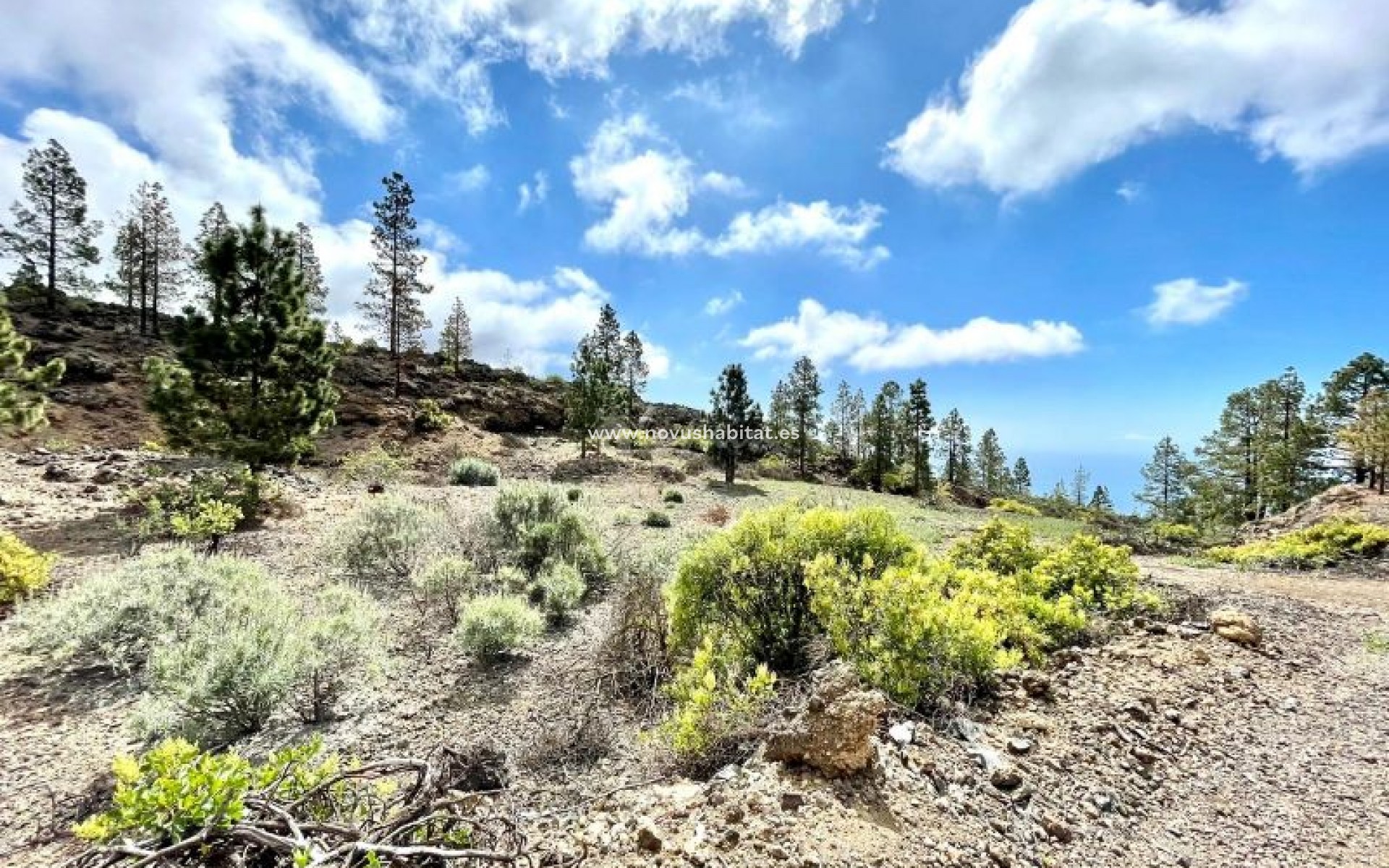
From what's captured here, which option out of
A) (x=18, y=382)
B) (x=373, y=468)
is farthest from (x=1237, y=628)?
(x=373, y=468)

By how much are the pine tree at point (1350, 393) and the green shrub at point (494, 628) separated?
4511 centimetres

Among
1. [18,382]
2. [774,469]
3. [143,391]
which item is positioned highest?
[143,391]

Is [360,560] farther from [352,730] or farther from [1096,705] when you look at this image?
[1096,705]

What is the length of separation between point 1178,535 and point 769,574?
3481 centimetres

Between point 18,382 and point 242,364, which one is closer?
point 18,382

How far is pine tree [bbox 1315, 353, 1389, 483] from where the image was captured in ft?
107

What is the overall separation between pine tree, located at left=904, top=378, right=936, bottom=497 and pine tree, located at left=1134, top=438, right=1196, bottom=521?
21.2m

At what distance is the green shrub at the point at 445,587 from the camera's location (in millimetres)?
8227

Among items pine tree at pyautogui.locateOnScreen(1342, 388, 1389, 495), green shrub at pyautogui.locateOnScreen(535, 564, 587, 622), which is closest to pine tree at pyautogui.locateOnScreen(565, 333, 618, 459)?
green shrub at pyautogui.locateOnScreen(535, 564, 587, 622)

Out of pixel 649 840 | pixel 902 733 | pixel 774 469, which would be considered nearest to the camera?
pixel 649 840

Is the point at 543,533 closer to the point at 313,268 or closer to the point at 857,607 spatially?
the point at 857,607

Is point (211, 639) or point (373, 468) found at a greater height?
point (373, 468)

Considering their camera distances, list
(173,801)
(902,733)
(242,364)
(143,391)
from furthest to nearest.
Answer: (143,391)
(242,364)
(902,733)
(173,801)

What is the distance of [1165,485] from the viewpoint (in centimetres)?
5181
